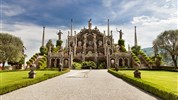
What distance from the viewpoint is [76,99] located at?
10.9 meters

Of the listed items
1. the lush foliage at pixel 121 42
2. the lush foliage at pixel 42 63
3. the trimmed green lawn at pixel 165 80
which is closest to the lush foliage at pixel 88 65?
the lush foliage at pixel 42 63

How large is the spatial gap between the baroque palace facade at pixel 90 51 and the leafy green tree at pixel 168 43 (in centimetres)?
1079

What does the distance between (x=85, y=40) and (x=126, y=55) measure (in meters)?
24.6

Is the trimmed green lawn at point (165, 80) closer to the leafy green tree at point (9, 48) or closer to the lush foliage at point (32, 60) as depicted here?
the leafy green tree at point (9, 48)

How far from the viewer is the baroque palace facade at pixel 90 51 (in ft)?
217

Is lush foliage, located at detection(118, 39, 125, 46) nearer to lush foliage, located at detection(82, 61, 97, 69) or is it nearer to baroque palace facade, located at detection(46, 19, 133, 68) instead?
baroque palace facade, located at detection(46, 19, 133, 68)

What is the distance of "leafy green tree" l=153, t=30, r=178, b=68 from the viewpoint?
55.8 m

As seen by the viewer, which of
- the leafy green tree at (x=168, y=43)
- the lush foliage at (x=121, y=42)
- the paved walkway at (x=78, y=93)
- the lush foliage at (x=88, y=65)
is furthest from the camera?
the lush foliage at (x=121, y=42)

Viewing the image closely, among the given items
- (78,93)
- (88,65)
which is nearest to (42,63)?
(88,65)

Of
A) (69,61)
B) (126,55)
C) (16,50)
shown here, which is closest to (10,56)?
(16,50)

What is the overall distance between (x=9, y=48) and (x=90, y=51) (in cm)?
3420

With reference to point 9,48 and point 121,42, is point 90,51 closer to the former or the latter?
point 121,42

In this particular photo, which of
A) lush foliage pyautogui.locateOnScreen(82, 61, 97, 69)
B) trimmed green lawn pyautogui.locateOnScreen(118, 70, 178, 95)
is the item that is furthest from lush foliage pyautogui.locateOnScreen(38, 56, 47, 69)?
trimmed green lawn pyautogui.locateOnScreen(118, 70, 178, 95)

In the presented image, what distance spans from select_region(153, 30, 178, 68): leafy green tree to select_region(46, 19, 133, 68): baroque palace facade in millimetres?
10788
